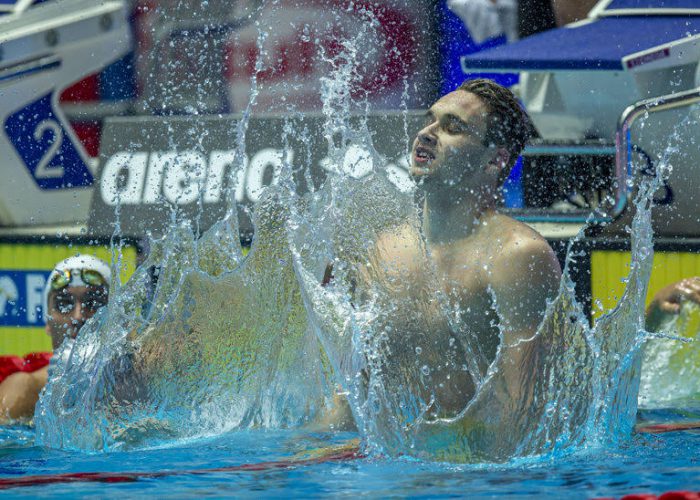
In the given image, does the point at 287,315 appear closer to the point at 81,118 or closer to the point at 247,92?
the point at 247,92

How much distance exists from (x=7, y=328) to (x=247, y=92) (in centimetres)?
209

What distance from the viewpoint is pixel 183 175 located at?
5367 mm

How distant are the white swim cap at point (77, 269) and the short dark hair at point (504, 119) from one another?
1.69 meters

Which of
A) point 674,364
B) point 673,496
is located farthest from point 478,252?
point 674,364

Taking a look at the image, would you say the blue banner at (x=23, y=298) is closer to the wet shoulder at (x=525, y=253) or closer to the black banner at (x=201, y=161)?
the black banner at (x=201, y=161)

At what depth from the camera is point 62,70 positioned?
22.8 ft

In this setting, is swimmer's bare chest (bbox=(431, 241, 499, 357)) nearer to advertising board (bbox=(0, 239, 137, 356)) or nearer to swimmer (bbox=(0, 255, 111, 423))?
swimmer (bbox=(0, 255, 111, 423))

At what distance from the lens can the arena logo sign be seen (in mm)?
5219

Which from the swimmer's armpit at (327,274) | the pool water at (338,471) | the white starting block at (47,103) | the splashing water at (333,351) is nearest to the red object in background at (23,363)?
the splashing water at (333,351)

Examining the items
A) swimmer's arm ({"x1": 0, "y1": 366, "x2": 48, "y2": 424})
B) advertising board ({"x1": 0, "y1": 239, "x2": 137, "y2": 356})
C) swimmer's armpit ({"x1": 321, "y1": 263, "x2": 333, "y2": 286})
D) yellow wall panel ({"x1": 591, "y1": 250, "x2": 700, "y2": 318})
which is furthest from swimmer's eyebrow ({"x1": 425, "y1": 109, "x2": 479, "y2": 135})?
advertising board ({"x1": 0, "y1": 239, "x2": 137, "y2": 356})

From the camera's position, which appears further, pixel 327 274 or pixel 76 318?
pixel 76 318

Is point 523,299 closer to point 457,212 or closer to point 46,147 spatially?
point 457,212

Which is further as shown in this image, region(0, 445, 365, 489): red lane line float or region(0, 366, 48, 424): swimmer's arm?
region(0, 366, 48, 424): swimmer's arm

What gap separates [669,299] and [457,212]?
4.30ft
